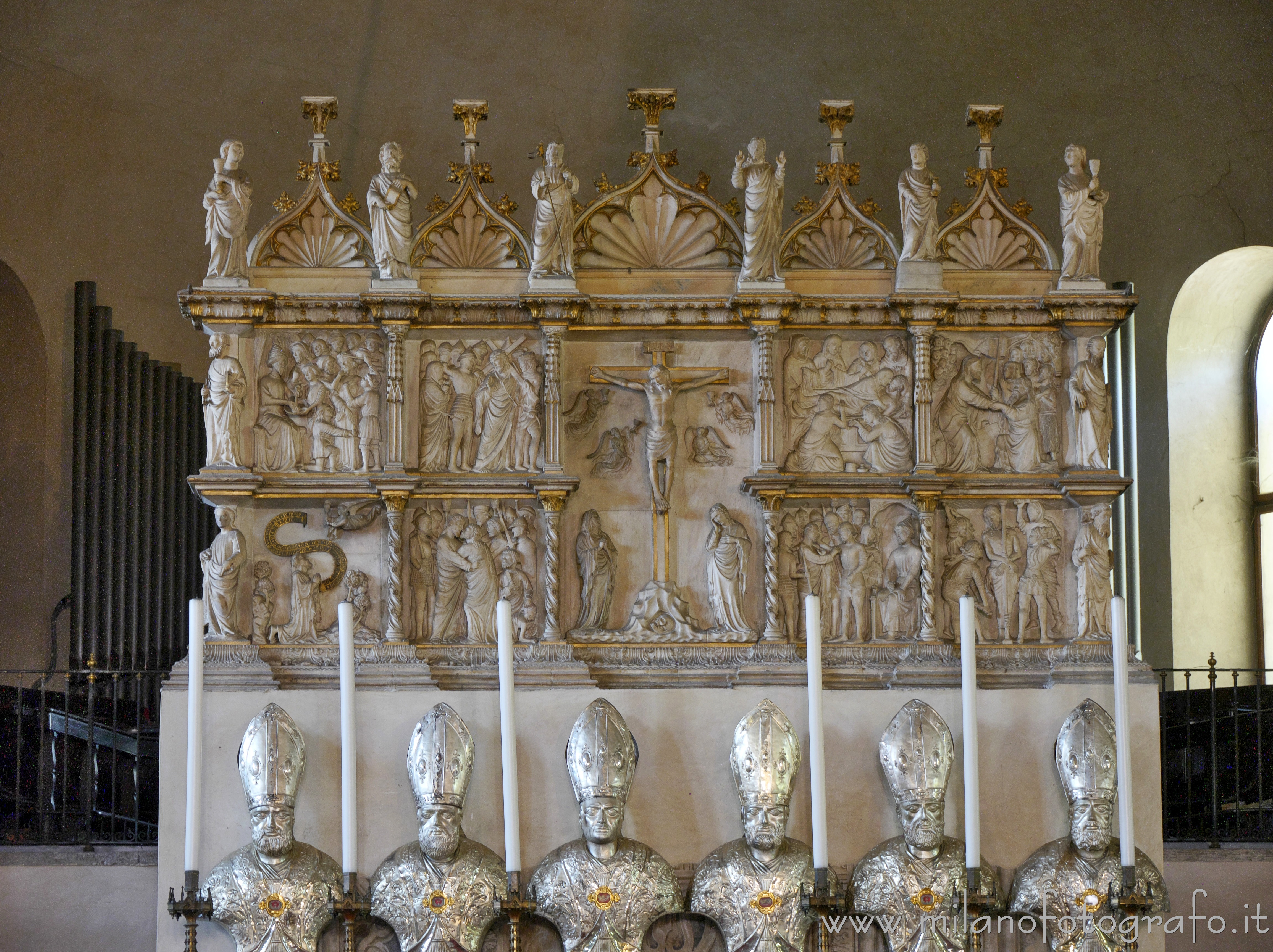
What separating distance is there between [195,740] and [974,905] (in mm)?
3375

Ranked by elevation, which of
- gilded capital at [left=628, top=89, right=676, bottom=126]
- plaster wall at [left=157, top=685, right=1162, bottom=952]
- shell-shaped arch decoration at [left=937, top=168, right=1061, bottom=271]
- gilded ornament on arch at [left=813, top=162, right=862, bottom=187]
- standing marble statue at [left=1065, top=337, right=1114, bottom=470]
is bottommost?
plaster wall at [left=157, top=685, right=1162, bottom=952]

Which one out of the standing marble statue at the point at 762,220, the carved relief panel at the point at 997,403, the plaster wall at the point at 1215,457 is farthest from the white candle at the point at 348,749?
the plaster wall at the point at 1215,457

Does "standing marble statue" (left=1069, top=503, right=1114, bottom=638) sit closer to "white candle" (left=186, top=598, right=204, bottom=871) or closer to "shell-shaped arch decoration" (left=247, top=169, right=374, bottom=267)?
"shell-shaped arch decoration" (left=247, top=169, right=374, bottom=267)

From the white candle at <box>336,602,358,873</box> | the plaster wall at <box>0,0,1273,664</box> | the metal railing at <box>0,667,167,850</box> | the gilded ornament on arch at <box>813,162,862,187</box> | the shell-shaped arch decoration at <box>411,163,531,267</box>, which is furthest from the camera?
the plaster wall at <box>0,0,1273,664</box>

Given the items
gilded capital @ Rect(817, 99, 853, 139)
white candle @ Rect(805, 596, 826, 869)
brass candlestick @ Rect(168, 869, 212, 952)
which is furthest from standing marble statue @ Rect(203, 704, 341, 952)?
gilded capital @ Rect(817, 99, 853, 139)

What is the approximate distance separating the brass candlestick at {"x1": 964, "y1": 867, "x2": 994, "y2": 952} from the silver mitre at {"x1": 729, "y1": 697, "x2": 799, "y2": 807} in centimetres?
85

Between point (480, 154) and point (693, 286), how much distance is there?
4252 millimetres

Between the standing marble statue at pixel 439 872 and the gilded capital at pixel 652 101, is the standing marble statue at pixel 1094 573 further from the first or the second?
the standing marble statue at pixel 439 872

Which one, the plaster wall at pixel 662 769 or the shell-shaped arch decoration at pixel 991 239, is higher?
the shell-shaped arch decoration at pixel 991 239

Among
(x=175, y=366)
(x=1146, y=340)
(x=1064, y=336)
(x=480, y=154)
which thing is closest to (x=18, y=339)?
(x=175, y=366)

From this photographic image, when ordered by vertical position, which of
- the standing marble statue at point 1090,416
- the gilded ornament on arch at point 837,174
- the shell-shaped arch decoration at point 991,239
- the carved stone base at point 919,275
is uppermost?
the gilded ornament on arch at point 837,174

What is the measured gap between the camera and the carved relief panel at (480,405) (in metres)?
7.17

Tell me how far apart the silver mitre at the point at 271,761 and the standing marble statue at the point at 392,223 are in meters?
2.09

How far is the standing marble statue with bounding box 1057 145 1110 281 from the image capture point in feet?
23.6
